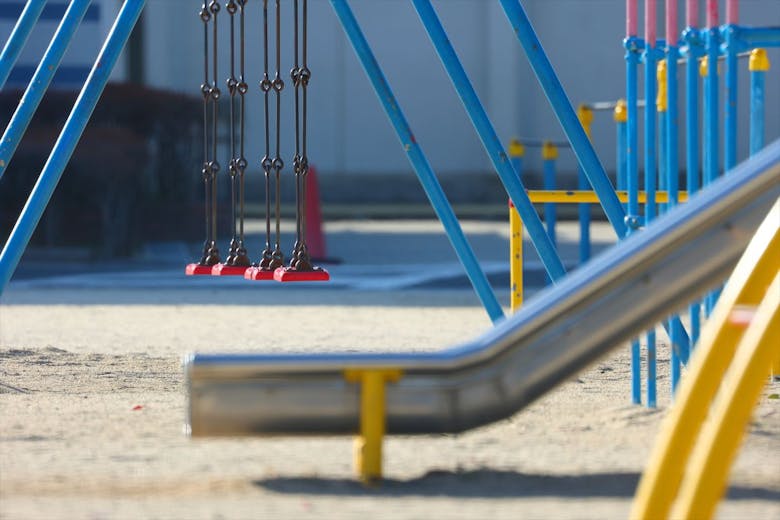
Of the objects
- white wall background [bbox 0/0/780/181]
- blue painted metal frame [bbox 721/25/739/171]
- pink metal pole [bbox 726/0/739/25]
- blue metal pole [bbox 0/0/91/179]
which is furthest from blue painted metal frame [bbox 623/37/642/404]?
white wall background [bbox 0/0/780/181]

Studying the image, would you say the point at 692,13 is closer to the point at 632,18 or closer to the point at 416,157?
the point at 632,18

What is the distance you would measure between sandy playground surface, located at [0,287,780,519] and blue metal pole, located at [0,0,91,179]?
39.6 inches

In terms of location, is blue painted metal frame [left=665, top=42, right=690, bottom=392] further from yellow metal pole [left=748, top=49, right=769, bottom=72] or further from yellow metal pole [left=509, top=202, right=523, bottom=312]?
yellow metal pole [left=509, top=202, right=523, bottom=312]

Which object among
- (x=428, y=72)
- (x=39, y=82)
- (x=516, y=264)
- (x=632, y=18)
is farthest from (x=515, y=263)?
(x=428, y=72)

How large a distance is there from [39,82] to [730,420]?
12.9 feet

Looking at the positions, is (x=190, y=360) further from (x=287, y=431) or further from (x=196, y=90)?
(x=196, y=90)

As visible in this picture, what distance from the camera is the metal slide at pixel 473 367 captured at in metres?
3.59

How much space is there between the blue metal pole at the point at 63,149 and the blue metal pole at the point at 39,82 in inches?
8.5

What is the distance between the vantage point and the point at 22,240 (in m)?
5.50

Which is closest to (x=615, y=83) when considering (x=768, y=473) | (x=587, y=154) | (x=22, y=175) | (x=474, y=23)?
(x=474, y=23)

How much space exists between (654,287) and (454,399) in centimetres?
60

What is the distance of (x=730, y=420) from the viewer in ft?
9.25

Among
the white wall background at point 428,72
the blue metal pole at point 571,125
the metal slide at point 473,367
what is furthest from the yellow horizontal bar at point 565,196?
the white wall background at point 428,72

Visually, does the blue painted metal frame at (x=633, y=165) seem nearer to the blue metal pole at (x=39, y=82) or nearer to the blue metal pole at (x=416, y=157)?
the blue metal pole at (x=416, y=157)
